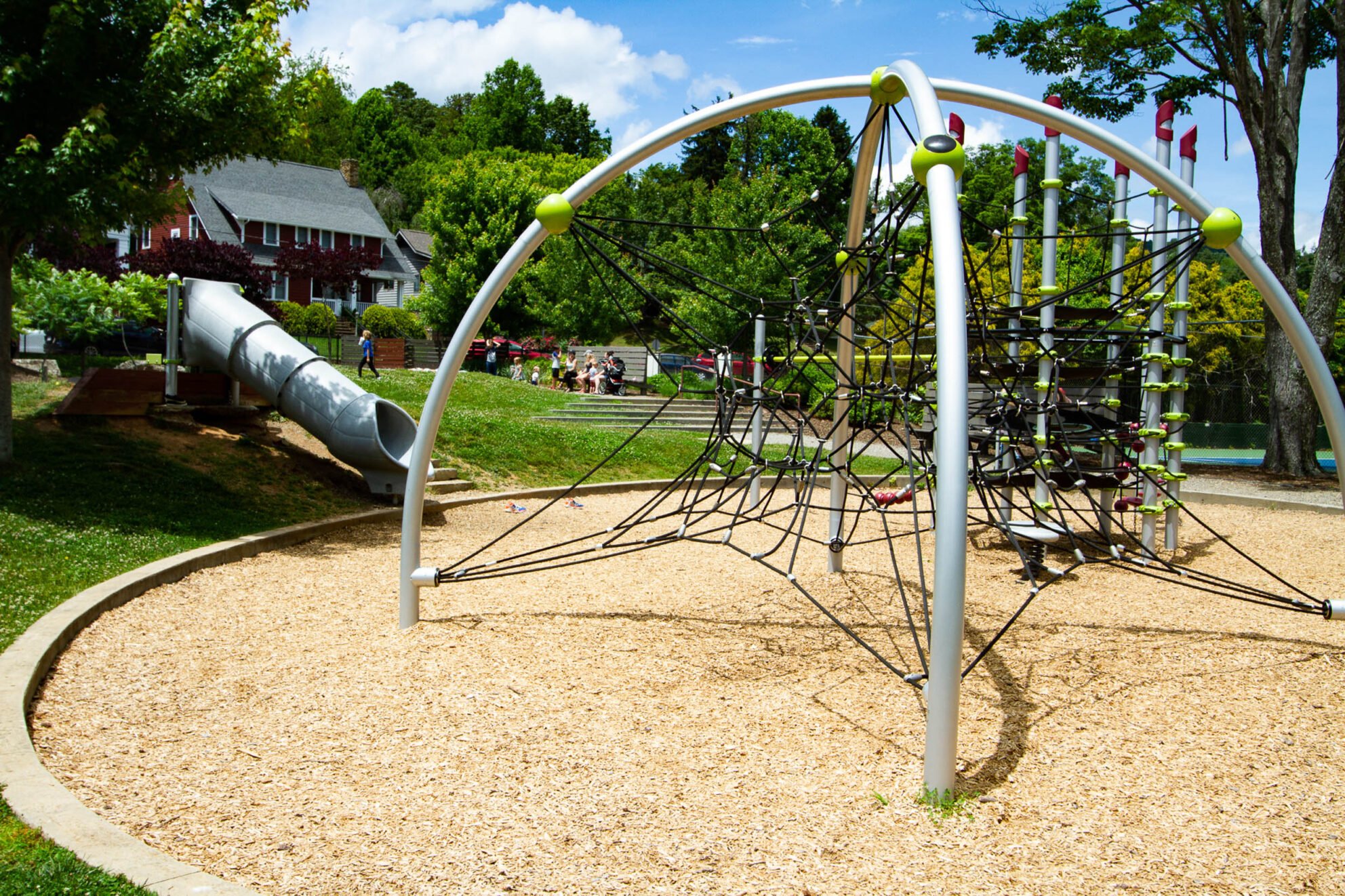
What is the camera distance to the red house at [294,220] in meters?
45.5

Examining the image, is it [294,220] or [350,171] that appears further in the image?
[350,171]

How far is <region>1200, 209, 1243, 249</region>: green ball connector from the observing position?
474 centimetres

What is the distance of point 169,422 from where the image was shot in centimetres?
1011

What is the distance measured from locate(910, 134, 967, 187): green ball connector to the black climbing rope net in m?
0.74

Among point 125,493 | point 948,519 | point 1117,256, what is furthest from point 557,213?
point 1117,256

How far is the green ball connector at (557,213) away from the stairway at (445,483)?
624 cm

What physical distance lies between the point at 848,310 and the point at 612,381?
20.5 m

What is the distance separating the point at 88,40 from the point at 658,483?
26.9 ft

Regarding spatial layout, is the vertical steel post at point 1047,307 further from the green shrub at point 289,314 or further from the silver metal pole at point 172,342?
the green shrub at point 289,314

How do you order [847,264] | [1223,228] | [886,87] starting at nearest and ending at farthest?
[1223,228] → [886,87] → [847,264]

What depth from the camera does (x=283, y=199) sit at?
4828 cm

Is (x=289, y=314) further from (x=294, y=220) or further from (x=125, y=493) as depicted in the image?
(x=125, y=493)

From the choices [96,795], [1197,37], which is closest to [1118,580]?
[96,795]

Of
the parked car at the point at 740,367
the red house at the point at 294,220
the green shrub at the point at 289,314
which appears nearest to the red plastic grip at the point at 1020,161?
the parked car at the point at 740,367
